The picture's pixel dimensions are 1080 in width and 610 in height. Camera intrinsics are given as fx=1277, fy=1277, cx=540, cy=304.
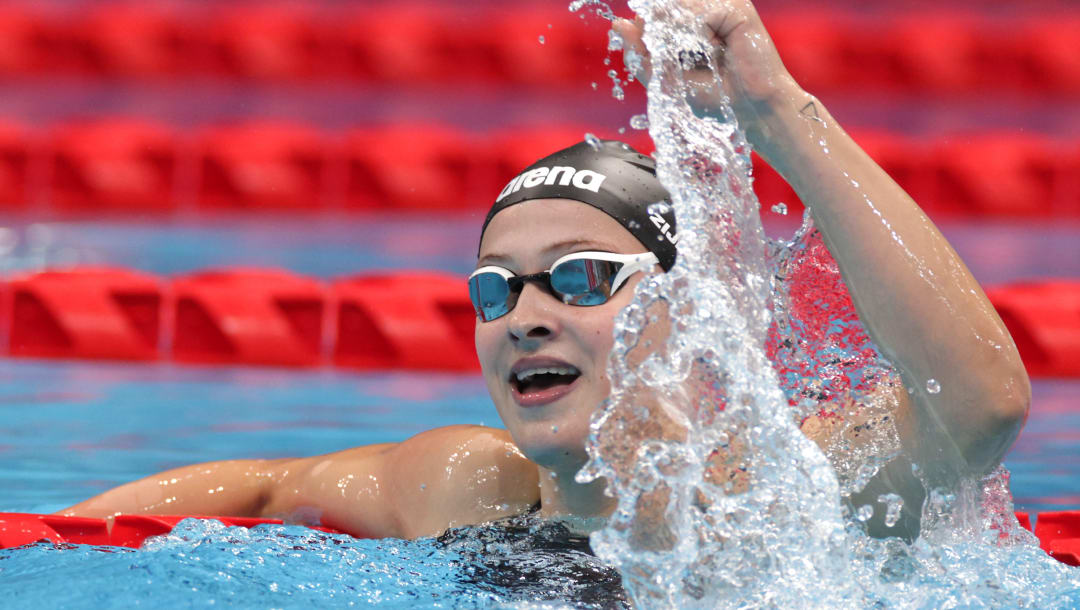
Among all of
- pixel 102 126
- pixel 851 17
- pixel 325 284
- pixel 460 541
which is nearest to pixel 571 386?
pixel 460 541

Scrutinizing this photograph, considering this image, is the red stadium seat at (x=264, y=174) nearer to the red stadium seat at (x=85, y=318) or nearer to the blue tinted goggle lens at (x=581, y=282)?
the red stadium seat at (x=85, y=318)

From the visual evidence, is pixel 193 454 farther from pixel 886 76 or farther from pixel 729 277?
pixel 886 76

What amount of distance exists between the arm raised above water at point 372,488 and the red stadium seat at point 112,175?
369cm

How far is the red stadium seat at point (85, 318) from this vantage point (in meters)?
3.90

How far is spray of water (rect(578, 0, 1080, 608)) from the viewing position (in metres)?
1.50

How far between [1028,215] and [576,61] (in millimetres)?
2560

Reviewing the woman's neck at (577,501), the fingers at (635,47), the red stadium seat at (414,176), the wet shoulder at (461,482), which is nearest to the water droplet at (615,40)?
the fingers at (635,47)

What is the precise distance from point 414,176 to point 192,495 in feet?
12.1

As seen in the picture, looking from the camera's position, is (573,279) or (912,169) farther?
(912,169)

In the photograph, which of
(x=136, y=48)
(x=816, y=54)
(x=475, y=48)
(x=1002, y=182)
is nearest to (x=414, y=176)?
(x=475, y=48)

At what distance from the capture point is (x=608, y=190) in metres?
1.69

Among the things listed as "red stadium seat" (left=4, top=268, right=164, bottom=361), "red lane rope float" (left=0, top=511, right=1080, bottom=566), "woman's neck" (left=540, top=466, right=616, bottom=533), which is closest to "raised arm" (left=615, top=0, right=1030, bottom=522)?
"woman's neck" (left=540, top=466, right=616, bottom=533)

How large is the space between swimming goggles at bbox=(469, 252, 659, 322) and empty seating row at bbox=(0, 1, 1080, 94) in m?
5.25

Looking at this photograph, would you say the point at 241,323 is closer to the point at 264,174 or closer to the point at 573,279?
the point at 264,174
